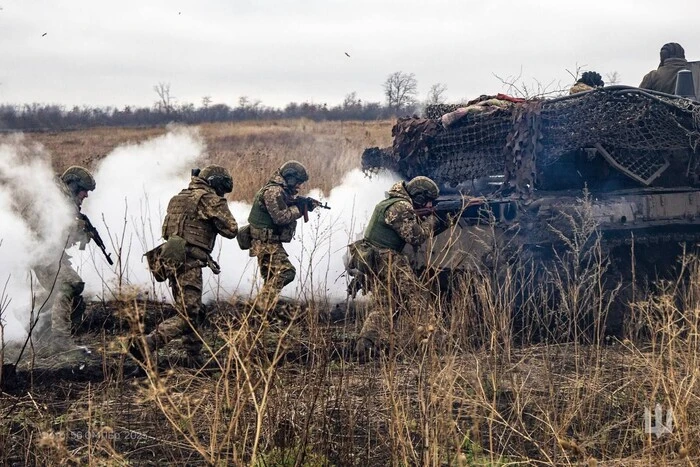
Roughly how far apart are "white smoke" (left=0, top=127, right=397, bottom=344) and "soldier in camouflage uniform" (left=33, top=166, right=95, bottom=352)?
0.15 m

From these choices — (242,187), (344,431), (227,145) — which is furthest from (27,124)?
(344,431)

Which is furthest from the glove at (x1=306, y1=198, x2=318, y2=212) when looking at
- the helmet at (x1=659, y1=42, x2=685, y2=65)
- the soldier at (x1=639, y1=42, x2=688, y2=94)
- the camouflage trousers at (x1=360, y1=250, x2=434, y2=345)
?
the helmet at (x1=659, y1=42, x2=685, y2=65)

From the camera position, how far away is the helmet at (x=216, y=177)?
27.9 ft

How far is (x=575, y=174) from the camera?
978 centimetres

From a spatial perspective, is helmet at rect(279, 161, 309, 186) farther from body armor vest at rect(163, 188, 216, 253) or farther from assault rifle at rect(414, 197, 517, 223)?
body armor vest at rect(163, 188, 216, 253)

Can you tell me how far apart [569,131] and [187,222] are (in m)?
3.44

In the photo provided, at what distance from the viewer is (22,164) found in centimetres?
1108

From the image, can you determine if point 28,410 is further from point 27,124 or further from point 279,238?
point 27,124

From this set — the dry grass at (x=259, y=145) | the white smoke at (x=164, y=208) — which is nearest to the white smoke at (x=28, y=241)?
the white smoke at (x=164, y=208)

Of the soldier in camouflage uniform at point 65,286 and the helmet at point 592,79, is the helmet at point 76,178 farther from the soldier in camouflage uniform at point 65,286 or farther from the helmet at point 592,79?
the helmet at point 592,79

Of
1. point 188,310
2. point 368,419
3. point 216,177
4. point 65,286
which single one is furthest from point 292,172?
point 368,419

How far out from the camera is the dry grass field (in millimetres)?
4086

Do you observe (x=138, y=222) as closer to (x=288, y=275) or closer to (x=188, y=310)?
(x=288, y=275)

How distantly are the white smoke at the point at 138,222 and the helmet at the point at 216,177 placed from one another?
0.72m
